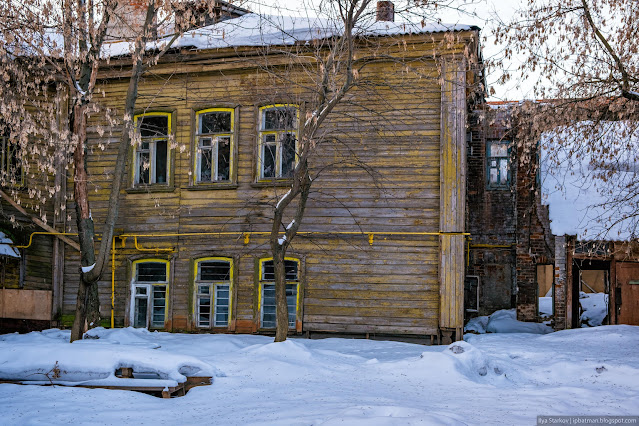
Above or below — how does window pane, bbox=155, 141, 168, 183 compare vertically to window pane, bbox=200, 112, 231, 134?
below

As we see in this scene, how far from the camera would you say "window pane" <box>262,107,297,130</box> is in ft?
47.6

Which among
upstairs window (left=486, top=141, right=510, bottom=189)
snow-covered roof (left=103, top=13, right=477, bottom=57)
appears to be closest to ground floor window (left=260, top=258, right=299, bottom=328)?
snow-covered roof (left=103, top=13, right=477, bottom=57)

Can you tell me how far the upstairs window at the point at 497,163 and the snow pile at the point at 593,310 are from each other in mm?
5068

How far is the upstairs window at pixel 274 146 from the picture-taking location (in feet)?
48.2

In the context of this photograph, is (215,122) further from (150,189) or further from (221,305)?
(221,305)

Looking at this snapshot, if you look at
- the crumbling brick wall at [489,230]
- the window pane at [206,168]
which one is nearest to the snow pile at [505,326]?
the crumbling brick wall at [489,230]

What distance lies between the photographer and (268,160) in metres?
15.0

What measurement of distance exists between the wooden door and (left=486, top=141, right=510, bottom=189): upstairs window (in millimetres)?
6027

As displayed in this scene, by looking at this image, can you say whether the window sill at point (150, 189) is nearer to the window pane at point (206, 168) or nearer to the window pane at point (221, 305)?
the window pane at point (206, 168)

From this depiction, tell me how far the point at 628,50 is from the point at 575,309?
11.4 meters

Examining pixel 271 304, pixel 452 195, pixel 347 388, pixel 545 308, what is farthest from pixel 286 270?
pixel 545 308

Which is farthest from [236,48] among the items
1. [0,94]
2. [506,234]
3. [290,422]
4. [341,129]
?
[506,234]

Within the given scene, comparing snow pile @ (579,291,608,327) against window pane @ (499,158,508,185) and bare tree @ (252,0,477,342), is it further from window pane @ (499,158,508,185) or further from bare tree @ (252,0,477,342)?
bare tree @ (252,0,477,342)

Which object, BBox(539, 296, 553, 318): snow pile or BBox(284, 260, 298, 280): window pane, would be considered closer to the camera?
BBox(284, 260, 298, 280): window pane
